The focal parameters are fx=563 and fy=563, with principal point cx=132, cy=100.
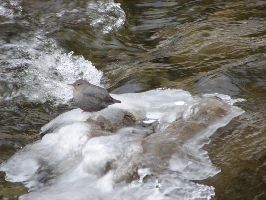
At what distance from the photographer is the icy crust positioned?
4.37 meters

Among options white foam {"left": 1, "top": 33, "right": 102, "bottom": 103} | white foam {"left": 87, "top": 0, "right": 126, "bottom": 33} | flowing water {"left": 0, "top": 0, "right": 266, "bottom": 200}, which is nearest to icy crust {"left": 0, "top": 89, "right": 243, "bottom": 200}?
flowing water {"left": 0, "top": 0, "right": 266, "bottom": 200}

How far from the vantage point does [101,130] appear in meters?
5.23

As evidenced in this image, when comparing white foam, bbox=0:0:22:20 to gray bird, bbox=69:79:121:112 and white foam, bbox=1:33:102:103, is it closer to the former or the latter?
white foam, bbox=1:33:102:103

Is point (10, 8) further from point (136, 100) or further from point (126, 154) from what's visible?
point (126, 154)

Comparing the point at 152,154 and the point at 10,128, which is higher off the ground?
the point at 152,154

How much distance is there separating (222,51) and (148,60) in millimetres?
986

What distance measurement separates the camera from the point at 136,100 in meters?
6.01

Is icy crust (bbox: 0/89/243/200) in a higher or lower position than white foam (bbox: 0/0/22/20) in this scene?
higher

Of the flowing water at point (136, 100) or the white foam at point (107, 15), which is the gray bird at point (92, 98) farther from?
the white foam at point (107, 15)

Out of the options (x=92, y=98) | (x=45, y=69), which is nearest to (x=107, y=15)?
(x=45, y=69)

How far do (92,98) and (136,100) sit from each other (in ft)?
2.09

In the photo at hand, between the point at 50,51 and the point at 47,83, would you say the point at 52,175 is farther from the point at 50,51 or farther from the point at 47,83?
the point at 50,51

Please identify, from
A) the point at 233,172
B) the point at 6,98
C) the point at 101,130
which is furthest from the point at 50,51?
the point at 233,172

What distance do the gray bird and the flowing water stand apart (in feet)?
0.37
